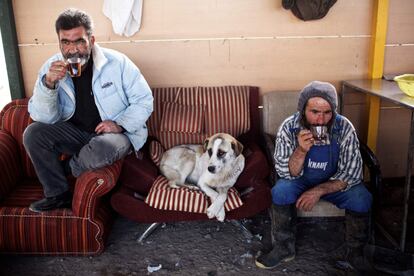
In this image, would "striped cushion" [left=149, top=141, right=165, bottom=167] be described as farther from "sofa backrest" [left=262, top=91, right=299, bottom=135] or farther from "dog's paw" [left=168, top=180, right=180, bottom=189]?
"sofa backrest" [left=262, top=91, right=299, bottom=135]

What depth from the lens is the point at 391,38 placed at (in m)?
3.71

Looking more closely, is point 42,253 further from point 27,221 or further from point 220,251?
point 220,251

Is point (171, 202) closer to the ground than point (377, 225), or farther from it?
farther from it

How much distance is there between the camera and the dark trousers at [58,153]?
2684 mm

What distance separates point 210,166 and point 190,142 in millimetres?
608

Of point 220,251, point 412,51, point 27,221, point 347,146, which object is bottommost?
point 220,251

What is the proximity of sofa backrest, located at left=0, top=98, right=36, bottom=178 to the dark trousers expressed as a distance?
20.6 inches

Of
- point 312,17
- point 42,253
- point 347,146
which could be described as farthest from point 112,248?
point 312,17

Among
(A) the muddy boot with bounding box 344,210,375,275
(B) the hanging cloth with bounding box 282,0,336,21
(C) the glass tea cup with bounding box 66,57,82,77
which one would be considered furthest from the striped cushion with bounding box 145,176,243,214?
(B) the hanging cloth with bounding box 282,0,336,21

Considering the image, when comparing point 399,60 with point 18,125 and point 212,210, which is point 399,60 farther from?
point 18,125

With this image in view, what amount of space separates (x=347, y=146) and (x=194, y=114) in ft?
4.25

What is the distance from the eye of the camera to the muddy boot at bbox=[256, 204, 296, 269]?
2691 mm

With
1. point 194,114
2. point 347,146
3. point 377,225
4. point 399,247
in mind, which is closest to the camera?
point 347,146

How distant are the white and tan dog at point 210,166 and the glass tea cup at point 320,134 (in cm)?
67
